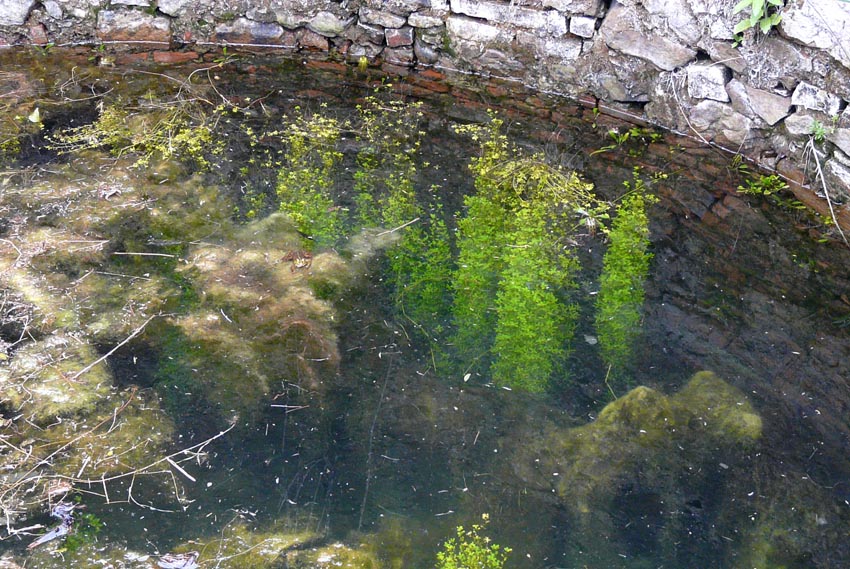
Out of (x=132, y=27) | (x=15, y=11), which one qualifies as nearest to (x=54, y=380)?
(x=132, y=27)

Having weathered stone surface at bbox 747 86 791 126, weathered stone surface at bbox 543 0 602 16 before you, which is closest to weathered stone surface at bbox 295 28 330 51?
weathered stone surface at bbox 543 0 602 16

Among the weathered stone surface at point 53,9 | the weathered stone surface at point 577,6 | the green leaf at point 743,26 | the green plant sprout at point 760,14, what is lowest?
the weathered stone surface at point 53,9

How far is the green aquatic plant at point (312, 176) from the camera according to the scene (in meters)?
3.82

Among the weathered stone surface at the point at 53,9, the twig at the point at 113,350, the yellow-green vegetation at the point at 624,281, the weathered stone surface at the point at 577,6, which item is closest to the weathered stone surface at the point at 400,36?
the weathered stone surface at the point at 577,6

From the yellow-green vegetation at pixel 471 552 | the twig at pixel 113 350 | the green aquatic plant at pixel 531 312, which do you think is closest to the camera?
the yellow-green vegetation at pixel 471 552

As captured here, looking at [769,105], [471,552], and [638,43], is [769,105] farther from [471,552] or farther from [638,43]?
[471,552]

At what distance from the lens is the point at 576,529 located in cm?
258

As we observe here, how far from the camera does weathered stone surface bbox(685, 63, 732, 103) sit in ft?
14.6

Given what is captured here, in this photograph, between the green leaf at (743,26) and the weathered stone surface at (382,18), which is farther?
the weathered stone surface at (382,18)

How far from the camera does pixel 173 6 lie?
537 centimetres

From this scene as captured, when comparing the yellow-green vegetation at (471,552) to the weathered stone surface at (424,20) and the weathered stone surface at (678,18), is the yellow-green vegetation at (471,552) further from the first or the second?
the weathered stone surface at (424,20)

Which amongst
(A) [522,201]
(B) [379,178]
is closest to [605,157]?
(A) [522,201]

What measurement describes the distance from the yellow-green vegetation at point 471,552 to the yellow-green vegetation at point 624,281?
91 centimetres

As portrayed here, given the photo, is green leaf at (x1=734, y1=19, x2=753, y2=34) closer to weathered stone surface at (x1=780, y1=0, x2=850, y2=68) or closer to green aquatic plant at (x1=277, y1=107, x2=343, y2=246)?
weathered stone surface at (x1=780, y1=0, x2=850, y2=68)
